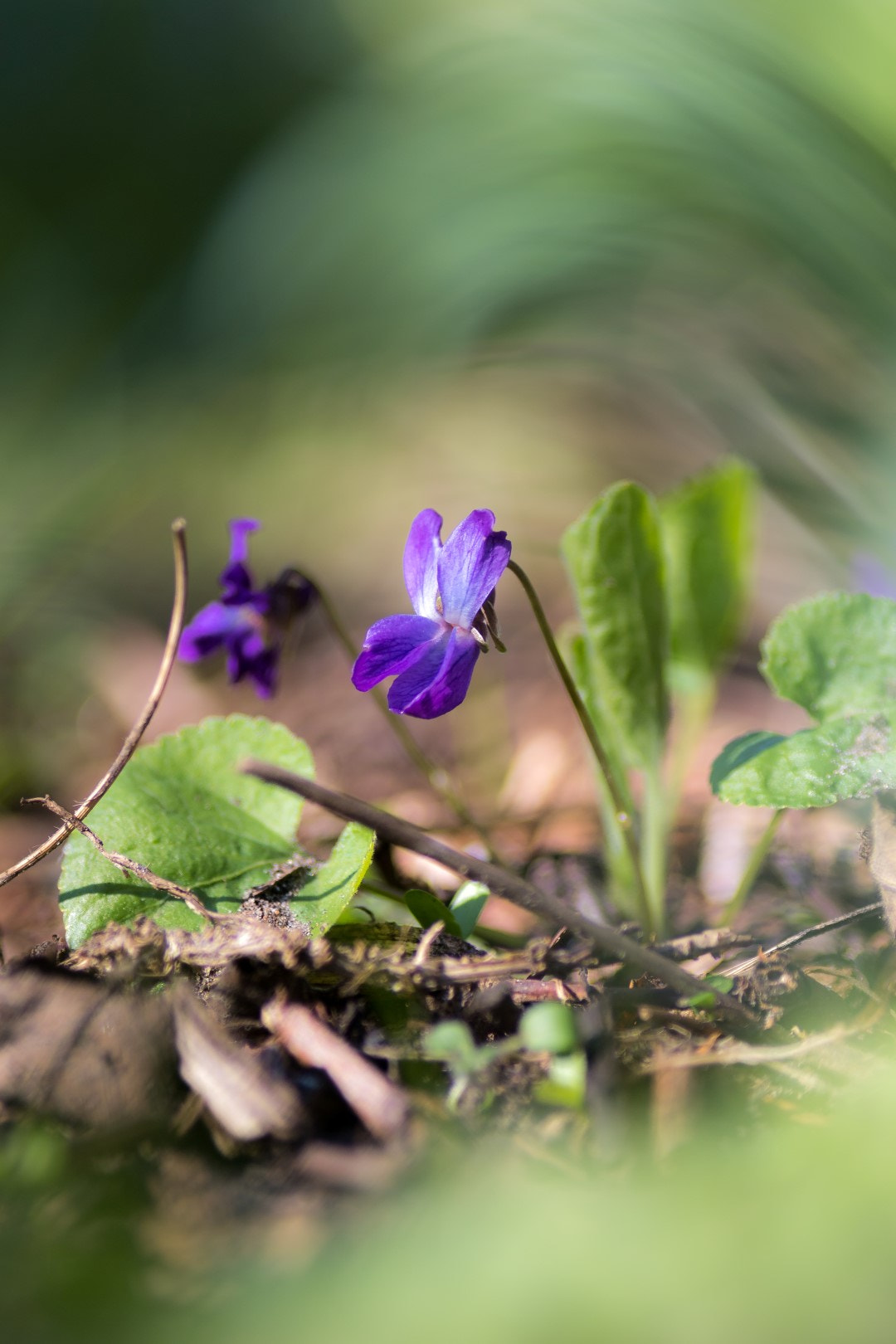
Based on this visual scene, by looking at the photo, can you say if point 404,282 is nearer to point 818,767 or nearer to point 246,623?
point 246,623

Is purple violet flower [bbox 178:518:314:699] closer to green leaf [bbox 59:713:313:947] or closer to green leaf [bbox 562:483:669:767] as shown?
green leaf [bbox 59:713:313:947]

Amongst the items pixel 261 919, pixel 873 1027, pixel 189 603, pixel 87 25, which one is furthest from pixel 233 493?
pixel 873 1027

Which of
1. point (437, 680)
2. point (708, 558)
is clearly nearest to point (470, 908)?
point (437, 680)

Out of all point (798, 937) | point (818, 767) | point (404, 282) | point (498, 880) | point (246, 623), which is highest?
point (404, 282)

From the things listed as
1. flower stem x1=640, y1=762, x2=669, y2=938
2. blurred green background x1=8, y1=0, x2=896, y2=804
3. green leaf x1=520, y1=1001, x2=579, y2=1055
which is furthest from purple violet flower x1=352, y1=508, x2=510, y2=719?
blurred green background x1=8, y1=0, x2=896, y2=804

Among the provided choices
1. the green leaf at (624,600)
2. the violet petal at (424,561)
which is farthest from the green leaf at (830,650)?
the violet petal at (424,561)

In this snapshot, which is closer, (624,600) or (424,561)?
(424,561)
